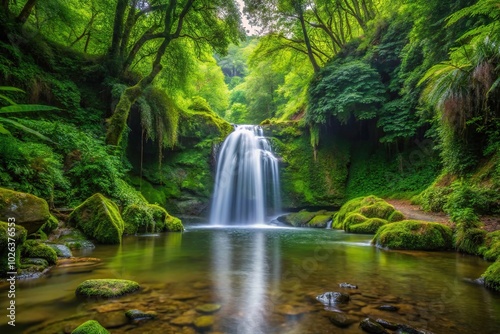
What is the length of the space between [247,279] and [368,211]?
7814 mm

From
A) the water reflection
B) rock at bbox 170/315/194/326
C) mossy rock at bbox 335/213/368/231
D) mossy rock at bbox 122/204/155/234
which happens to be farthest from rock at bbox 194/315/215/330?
mossy rock at bbox 335/213/368/231

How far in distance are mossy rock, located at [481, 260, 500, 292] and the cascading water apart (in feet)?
39.4

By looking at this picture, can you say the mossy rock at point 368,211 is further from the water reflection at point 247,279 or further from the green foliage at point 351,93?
the green foliage at point 351,93

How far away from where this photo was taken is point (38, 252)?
4480 mm

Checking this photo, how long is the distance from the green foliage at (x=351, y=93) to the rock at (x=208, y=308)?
1302 centimetres

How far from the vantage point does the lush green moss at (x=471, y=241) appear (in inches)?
226

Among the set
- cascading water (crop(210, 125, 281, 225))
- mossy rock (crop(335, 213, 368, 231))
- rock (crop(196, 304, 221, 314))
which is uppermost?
cascading water (crop(210, 125, 281, 225))

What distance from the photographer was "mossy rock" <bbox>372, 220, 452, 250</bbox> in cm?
632

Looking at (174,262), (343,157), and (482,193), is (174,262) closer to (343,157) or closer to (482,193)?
(482,193)

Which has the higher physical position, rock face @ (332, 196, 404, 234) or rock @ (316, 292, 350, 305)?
rock face @ (332, 196, 404, 234)

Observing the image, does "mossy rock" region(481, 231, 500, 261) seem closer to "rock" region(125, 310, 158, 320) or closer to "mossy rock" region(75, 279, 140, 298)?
"rock" region(125, 310, 158, 320)

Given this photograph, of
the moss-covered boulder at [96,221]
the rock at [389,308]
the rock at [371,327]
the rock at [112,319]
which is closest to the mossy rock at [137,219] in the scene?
the moss-covered boulder at [96,221]

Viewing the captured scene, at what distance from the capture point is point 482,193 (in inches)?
274

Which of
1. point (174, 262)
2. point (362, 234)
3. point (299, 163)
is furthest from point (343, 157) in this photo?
point (174, 262)
